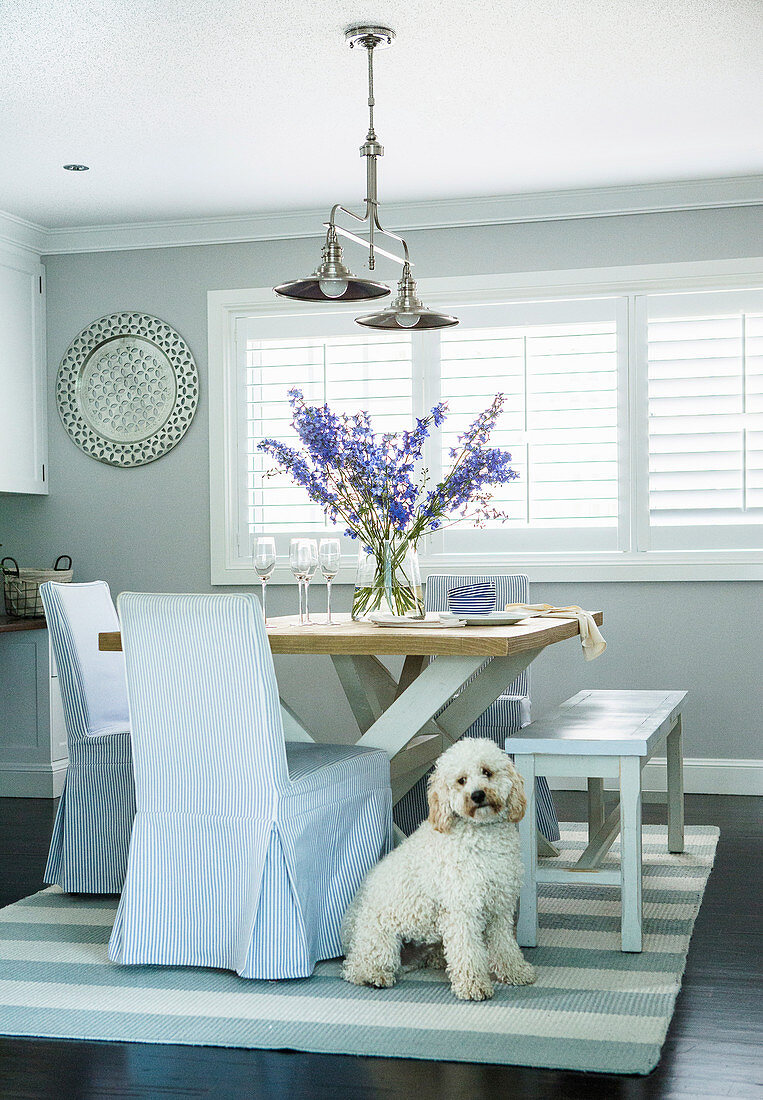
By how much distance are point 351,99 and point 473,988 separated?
2.79 meters

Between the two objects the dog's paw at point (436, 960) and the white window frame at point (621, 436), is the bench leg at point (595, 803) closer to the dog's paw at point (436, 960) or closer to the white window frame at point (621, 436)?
the dog's paw at point (436, 960)

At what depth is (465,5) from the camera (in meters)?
3.23

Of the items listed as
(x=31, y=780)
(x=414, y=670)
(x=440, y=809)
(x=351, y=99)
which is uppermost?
(x=351, y=99)

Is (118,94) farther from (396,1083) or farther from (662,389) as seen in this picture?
(396,1083)

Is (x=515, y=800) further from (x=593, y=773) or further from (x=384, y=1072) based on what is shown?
(x=384, y=1072)

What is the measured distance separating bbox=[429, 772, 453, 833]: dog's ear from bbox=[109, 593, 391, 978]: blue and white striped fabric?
0.31 m

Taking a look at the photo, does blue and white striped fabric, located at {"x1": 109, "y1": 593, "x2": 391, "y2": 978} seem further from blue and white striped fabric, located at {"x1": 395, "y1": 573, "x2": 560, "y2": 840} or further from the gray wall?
the gray wall

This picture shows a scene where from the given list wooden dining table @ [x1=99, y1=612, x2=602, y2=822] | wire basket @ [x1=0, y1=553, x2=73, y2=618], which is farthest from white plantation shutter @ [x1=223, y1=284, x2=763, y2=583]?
wooden dining table @ [x1=99, y1=612, x2=602, y2=822]

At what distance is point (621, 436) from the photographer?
16.5 feet

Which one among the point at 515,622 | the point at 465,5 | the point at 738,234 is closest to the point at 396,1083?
the point at 515,622

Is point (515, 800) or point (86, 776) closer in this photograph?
point (515, 800)

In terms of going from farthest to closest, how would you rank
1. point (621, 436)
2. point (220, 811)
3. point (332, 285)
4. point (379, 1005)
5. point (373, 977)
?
point (621, 436), point (332, 285), point (220, 811), point (373, 977), point (379, 1005)

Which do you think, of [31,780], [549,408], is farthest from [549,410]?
[31,780]

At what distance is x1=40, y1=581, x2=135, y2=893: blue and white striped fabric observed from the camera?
11.3ft
